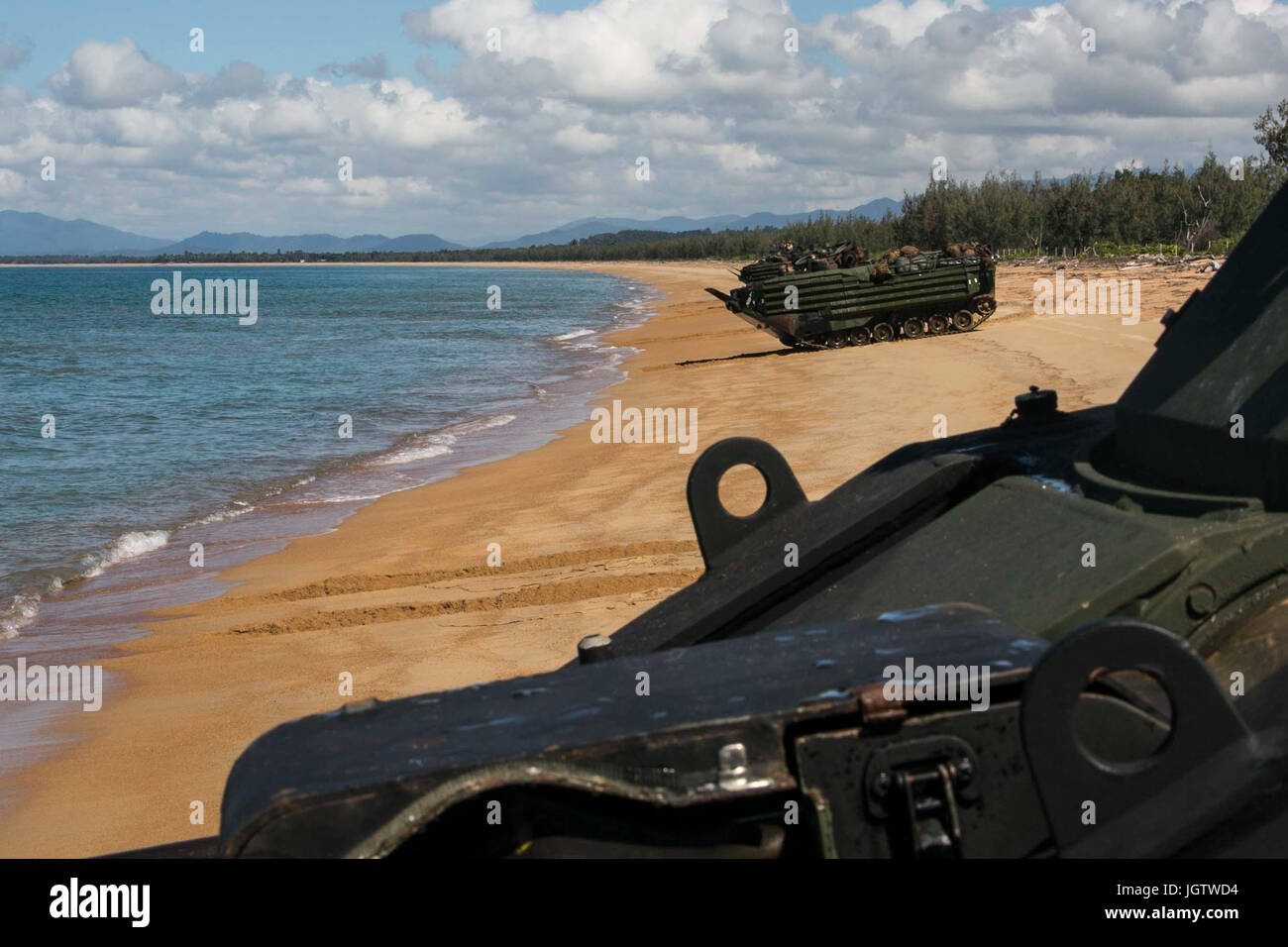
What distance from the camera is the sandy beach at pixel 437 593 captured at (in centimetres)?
600

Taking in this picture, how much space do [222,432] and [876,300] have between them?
1223cm

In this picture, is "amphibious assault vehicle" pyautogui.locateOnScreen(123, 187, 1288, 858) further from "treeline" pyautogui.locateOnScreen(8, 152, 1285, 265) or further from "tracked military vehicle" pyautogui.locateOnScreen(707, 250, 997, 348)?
"treeline" pyautogui.locateOnScreen(8, 152, 1285, 265)

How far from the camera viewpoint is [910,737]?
1612mm

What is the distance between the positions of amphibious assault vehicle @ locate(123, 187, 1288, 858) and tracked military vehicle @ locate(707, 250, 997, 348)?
911 inches

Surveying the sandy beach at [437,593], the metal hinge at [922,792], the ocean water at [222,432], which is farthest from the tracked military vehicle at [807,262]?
the metal hinge at [922,792]

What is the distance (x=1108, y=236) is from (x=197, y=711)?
51.1 m

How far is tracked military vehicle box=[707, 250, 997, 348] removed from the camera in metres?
25.2

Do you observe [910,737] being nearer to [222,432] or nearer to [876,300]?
[222,432]

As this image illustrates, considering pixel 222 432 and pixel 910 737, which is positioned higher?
pixel 910 737

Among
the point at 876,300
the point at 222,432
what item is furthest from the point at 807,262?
the point at 222,432

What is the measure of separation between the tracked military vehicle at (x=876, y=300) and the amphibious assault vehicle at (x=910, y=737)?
75.9 ft

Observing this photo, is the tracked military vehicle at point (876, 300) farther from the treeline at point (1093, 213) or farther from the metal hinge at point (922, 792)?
the metal hinge at point (922, 792)

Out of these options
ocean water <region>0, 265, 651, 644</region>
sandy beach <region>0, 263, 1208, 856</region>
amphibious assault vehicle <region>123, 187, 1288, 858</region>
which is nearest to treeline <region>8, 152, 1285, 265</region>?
ocean water <region>0, 265, 651, 644</region>
